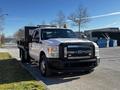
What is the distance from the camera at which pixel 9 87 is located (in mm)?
8430

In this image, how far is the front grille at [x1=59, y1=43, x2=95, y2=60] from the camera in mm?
10047

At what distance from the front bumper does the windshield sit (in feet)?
6.85

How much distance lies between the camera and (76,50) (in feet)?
33.4

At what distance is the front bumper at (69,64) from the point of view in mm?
9966

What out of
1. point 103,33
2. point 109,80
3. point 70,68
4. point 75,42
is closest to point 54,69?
point 70,68

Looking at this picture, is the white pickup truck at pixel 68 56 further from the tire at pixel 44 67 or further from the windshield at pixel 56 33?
the windshield at pixel 56 33

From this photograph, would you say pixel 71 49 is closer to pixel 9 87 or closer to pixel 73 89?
pixel 73 89

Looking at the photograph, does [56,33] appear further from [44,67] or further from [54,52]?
[54,52]

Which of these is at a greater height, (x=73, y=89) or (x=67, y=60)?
(x=67, y=60)

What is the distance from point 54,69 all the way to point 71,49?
1013 millimetres

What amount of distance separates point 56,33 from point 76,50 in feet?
8.43

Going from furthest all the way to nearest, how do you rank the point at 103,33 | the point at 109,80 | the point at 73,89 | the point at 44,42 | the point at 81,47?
the point at 103,33
the point at 44,42
the point at 81,47
the point at 109,80
the point at 73,89

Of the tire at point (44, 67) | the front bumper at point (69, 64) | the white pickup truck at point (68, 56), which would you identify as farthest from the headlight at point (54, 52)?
the tire at point (44, 67)

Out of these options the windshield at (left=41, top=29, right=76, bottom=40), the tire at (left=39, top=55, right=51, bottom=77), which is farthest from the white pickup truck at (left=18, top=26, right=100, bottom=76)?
the windshield at (left=41, top=29, right=76, bottom=40)
